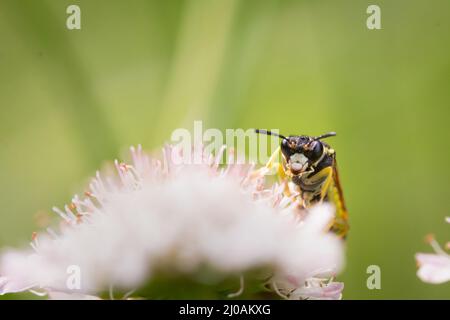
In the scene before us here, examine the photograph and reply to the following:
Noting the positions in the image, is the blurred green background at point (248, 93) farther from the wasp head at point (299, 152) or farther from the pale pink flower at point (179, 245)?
the pale pink flower at point (179, 245)

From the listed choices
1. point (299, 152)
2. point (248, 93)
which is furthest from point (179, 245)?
point (248, 93)

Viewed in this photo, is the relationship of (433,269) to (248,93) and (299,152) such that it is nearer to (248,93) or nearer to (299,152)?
(299,152)

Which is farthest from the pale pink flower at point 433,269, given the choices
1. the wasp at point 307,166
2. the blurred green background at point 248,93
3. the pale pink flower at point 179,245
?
the blurred green background at point 248,93

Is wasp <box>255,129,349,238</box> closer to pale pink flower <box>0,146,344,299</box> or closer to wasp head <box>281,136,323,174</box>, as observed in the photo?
wasp head <box>281,136,323,174</box>

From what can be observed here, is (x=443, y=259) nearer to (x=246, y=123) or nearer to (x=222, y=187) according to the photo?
(x=222, y=187)

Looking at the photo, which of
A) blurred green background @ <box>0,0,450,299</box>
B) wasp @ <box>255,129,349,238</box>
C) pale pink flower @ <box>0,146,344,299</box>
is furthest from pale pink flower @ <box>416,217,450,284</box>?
blurred green background @ <box>0,0,450,299</box>

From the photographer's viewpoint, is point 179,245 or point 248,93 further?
point 248,93

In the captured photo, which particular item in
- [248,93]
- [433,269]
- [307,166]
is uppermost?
[248,93]
